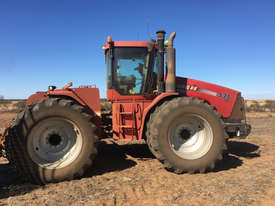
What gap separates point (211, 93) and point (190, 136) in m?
1.37

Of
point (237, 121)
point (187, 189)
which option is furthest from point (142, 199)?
point (237, 121)

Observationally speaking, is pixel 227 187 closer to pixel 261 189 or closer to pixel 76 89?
pixel 261 189

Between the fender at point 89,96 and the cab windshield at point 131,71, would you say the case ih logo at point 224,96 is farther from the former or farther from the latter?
the fender at point 89,96

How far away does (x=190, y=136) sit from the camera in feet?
16.8

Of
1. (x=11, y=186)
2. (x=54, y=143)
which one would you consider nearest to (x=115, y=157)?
(x=54, y=143)

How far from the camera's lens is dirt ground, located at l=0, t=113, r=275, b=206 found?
11.2 feet

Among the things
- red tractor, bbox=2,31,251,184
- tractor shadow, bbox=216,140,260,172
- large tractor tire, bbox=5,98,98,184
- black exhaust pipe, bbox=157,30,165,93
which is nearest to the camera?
large tractor tire, bbox=5,98,98,184

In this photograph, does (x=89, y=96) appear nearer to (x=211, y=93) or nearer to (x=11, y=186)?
(x=11, y=186)

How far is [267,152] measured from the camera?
639 centimetres

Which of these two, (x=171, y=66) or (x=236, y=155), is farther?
(x=236, y=155)

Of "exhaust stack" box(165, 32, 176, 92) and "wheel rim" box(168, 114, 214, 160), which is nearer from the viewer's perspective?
"wheel rim" box(168, 114, 214, 160)

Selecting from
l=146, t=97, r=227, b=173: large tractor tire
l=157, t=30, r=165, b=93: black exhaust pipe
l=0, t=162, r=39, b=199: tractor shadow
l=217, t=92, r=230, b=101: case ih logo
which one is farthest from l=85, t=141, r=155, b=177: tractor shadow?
l=217, t=92, r=230, b=101: case ih logo

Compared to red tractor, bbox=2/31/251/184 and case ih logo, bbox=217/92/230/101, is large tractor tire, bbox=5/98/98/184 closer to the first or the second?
red tractor, bbox=2/31/251/184

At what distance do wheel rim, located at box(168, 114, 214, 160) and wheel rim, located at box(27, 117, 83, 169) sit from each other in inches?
82.5
